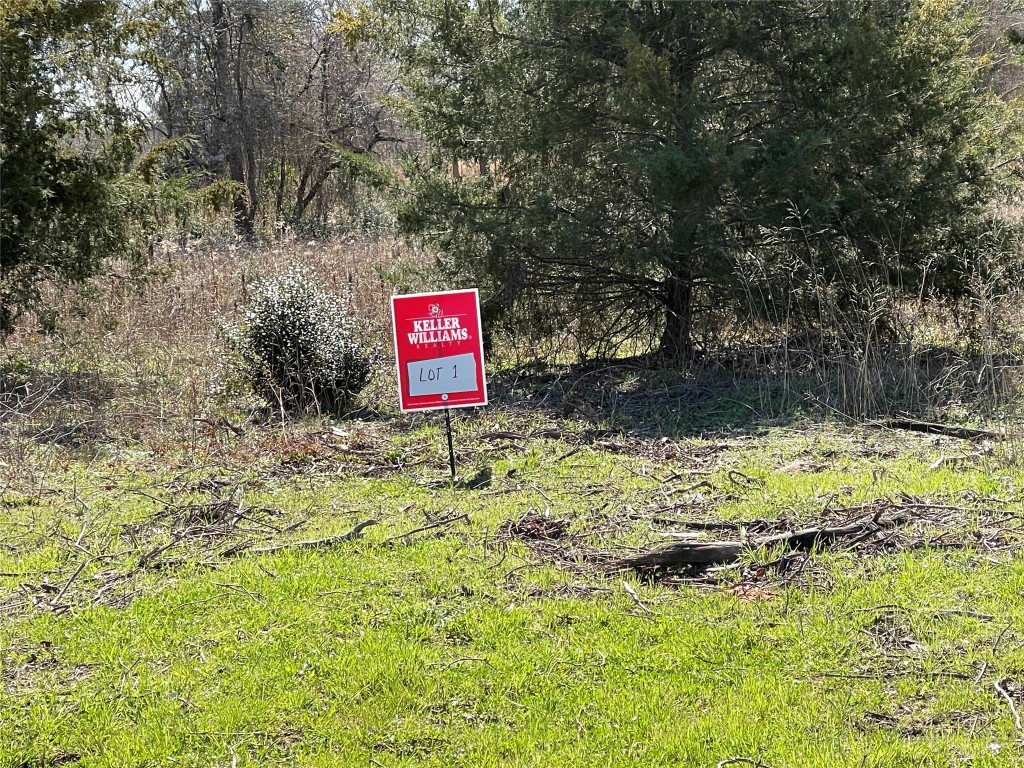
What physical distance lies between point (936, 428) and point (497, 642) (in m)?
5.19

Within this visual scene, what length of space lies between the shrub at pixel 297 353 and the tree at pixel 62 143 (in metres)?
2.72

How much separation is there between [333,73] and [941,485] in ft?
82.1

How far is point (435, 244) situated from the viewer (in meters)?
11.9

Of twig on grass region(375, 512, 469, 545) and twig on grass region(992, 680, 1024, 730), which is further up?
twig on grass region(375, 512, 469, 545)

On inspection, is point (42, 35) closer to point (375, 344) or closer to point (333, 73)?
point (375, 344)

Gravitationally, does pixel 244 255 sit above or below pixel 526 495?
above

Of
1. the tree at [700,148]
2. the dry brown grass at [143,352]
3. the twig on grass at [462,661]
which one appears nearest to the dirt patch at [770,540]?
the twig on grass at [462,661]

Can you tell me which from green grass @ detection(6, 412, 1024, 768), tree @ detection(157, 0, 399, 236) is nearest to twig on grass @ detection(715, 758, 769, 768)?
green grass @ detection(6, 412, 1024, 768)

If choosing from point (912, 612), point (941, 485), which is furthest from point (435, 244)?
point (912, 612)

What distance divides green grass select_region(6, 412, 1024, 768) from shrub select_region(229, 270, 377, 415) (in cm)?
333

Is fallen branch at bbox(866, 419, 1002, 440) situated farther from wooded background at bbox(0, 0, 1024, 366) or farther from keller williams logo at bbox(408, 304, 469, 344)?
keller williams logo at bbox(408, 304, 469, 344)

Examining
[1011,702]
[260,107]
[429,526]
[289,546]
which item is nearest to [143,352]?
[289,546]

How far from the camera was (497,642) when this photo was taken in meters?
4.48

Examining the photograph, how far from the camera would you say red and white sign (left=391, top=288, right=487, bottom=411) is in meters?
7.26
